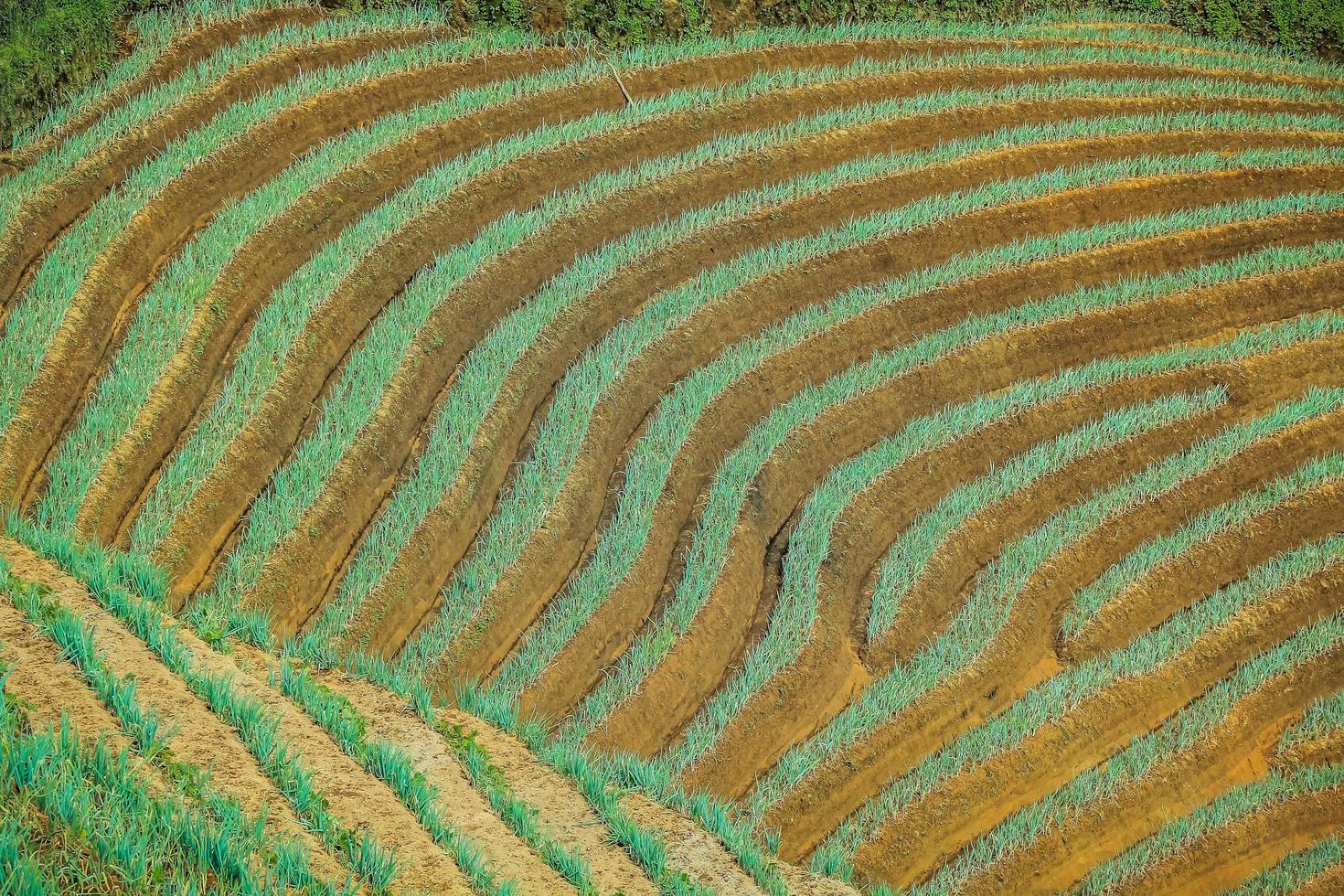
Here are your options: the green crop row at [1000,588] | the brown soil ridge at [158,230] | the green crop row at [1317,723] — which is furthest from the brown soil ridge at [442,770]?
the green crop row at [1317,723]

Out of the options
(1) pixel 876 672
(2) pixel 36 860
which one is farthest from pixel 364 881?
(1) pixel 876 672

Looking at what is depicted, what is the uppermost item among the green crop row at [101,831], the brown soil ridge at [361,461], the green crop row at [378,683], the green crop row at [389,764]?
the brown soil ridge at [361,461]

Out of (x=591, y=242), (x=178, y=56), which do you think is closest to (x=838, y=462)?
(x=591, y=242)

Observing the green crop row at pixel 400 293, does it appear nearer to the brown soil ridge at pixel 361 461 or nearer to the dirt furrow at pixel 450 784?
the brown soil ridge at pixel 361 461

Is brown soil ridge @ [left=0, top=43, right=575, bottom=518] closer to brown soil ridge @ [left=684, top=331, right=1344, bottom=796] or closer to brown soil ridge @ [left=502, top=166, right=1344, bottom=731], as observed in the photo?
brown soil ridge @ [left=502, top=166, right=1344, bottom=731]

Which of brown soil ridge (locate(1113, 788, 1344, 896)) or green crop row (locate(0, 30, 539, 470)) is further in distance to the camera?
green crop row (locate(0, 30, 539, 470))

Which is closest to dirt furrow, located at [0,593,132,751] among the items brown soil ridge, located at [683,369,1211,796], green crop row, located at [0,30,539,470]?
green crop row, located at [0,30,539,470]

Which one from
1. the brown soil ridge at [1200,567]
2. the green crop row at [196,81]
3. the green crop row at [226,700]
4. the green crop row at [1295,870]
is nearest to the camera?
the green crop row at [226,700]
